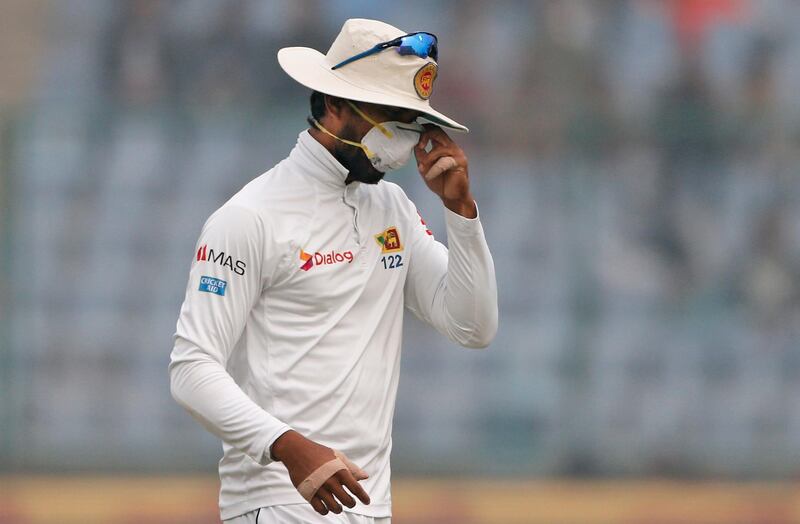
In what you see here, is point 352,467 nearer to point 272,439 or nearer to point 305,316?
point 272,439

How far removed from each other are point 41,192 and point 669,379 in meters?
3.63

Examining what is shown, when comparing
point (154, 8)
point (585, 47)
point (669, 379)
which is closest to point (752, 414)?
point (669, 379)

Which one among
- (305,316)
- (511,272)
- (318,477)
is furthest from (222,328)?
(511,272)

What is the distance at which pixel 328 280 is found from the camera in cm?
360

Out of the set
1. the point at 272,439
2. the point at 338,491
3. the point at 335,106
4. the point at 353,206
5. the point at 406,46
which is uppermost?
the point at 406,46

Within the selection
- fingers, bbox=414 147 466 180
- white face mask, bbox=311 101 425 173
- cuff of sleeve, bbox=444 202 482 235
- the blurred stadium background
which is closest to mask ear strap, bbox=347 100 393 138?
white face mask, bbox=311 101 425 173

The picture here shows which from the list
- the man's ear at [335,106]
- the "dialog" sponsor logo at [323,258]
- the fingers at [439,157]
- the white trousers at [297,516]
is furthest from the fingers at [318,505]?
the man's ear at [335,106]

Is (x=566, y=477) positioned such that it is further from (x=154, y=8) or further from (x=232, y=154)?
(x=154, y=8)

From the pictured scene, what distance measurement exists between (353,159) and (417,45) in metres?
0.31

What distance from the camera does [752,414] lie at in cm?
833

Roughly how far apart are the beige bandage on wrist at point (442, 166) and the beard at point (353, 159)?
167 mm

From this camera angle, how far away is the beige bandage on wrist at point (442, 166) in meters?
3.54

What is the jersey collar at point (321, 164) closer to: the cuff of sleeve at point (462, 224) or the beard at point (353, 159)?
the beard at point (353, 159)

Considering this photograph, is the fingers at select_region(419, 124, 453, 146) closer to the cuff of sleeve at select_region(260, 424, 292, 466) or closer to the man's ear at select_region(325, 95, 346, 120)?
the man's ear at select_region(325, 95, 346, 120)
